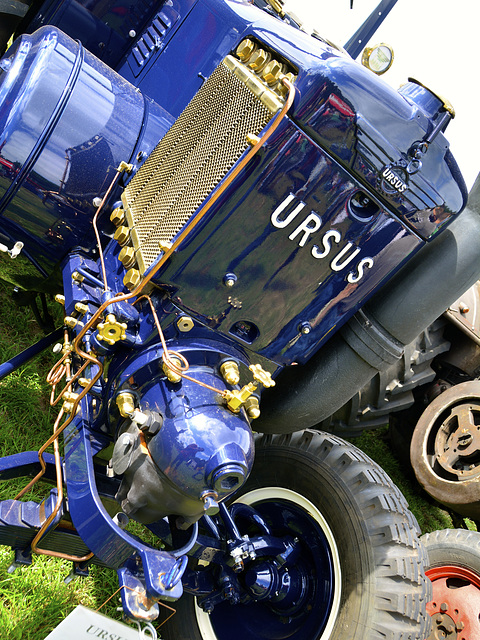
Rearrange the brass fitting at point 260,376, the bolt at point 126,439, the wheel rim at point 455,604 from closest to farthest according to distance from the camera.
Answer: the bolt at point 126,439 < the brass fitting at point 260,376 < the wheel rim at point 455,604

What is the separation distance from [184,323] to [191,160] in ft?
1.67

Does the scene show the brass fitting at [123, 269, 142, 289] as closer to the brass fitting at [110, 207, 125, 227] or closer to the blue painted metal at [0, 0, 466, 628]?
the blue painted metal at [0, 0, 466, 628]

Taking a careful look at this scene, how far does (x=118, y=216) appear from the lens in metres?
2.08

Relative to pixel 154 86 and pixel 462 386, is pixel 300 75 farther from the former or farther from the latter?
pixel 462 386

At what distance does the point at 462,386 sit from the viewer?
2896mm

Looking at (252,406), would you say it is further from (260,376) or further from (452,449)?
(452,449)

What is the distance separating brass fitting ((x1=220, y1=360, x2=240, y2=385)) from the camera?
5.57ft

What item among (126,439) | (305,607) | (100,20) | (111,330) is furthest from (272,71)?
(305,607)

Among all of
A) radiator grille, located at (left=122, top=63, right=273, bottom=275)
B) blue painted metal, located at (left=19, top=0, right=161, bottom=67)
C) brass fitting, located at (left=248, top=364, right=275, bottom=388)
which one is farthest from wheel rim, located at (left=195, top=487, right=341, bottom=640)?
blue painted metal, located at (left=19, top=0, right=161, bottom=67)

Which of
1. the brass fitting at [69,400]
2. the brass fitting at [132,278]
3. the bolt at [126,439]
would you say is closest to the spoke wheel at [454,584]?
the bolt at [126,439]

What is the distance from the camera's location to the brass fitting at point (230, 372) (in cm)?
170

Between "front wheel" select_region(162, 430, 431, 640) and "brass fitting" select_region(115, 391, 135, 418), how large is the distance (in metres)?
0.81

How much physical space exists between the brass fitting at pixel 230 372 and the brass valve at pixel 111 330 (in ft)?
1.02

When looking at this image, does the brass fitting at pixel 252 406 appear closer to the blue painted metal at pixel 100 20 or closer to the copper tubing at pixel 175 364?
the copper tubing at pixel 175 364
